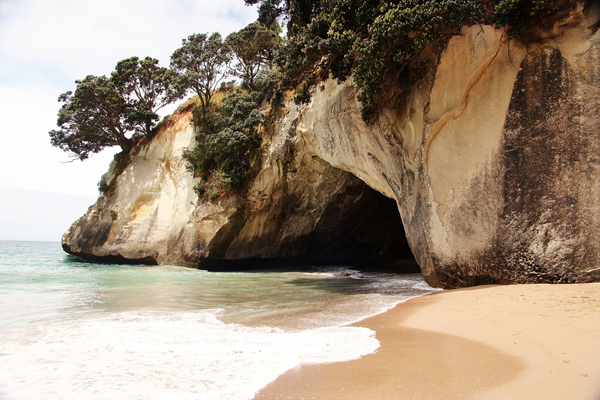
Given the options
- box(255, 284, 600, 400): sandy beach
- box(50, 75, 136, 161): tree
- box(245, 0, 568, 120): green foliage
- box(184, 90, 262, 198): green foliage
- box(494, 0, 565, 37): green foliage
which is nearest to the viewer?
box(255, 284, 600, 400): sandy beach

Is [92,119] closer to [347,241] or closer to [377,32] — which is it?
[347,241]

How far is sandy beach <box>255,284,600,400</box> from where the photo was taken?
2.85 metres

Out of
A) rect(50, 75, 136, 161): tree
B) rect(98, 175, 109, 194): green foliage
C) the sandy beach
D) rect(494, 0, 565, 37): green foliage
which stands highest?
rect(50, 75, 136, 161): tree

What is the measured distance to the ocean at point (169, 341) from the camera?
3.30 m

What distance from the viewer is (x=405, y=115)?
9.95 meters

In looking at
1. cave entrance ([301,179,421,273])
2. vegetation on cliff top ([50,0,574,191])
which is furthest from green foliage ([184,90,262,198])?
cave entrance ([301,179,421,273])

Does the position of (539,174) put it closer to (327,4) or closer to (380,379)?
Answer: (380,379)

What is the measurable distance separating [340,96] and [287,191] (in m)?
6.45

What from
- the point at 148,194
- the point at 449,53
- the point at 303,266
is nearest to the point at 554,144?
the point at 449,53

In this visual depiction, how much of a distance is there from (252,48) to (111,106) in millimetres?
8949

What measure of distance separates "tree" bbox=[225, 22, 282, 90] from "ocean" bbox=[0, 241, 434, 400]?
49.8 ft

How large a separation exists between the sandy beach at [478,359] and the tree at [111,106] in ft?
65.9

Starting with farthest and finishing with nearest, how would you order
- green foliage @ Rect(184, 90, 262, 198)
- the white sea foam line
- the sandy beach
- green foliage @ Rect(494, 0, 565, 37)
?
green foliage @ Rect(184, 90, 262, 198)
green foliage @ Rect(494, 0, 565, 37)
the white sea foam line
the sandy beach

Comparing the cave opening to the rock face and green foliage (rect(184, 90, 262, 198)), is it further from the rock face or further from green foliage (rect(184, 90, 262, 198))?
the rock face
